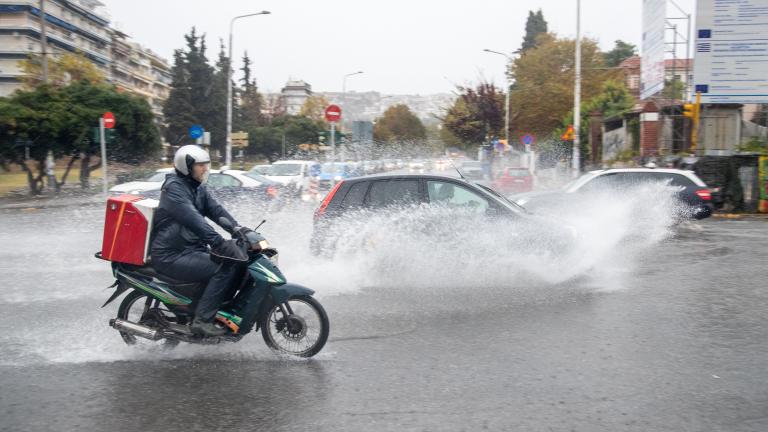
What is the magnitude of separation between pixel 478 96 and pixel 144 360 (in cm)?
4366

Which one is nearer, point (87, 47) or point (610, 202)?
point (610, 202)

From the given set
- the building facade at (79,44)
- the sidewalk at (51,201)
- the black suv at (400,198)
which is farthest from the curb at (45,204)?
the building facade at (79,44)

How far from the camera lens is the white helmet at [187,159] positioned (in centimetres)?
550

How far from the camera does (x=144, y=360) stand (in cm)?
571

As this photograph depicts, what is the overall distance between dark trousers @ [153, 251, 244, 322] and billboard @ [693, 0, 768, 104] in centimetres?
2449

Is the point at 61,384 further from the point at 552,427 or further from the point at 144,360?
the point at 552,427

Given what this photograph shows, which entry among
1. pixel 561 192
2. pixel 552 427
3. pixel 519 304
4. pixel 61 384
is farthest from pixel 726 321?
pixel 561 192

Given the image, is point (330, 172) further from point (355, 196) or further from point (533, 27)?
point (533, 27)

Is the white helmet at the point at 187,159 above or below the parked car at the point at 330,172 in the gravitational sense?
above

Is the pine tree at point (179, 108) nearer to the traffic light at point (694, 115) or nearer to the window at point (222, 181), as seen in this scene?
the traffic light at point (694, 115)

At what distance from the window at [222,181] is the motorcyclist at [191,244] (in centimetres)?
1314

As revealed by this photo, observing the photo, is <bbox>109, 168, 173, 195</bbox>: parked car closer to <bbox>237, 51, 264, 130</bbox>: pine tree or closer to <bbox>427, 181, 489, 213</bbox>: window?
<bbox>427, 181, 489, 213</bbox>: window

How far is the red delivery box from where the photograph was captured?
551 cm

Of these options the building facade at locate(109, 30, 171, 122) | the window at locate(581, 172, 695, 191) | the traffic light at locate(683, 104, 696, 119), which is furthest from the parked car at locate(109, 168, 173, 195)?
the building facade at locate(109, 30, 171, 122)
